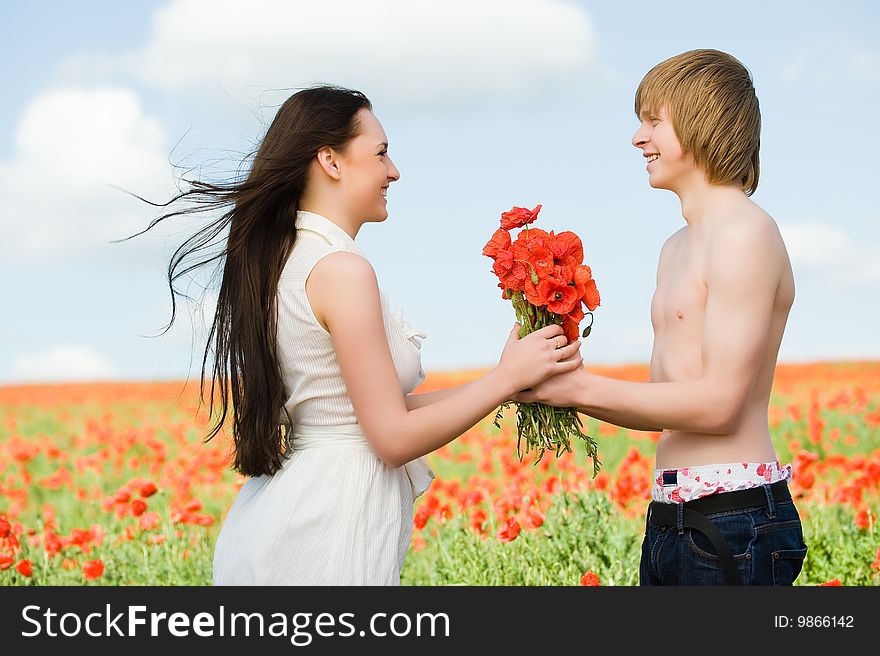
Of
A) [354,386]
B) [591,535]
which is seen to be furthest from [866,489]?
[354,386]

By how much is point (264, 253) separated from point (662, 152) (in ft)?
4.06

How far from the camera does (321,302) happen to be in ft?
9.04

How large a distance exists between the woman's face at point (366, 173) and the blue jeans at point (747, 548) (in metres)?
1.32

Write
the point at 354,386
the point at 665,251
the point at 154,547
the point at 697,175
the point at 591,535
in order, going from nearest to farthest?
the point at 354,386 → the point at 697,175 → the point at 665,251 → the point at 591,535 → the point at 154,547

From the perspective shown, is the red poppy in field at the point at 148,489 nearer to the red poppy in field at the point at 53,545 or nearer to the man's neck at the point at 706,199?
the red poppy in field at the point at 53,545

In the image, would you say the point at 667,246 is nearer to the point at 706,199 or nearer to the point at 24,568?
the point at 706,199

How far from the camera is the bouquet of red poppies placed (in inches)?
118

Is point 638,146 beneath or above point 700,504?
above

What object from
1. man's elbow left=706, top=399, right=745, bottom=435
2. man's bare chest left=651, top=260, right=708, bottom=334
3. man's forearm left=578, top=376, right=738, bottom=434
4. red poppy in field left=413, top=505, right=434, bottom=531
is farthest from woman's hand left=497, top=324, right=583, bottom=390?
red poppy in field left=413, top=505, right=434, bottom=531

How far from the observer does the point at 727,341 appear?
276cm

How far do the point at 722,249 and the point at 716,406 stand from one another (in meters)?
0.44

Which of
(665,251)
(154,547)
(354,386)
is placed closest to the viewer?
(354,386)

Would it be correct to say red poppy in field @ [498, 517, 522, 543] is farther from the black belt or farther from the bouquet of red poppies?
the black belt

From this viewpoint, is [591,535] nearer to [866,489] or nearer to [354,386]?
[866,489]
